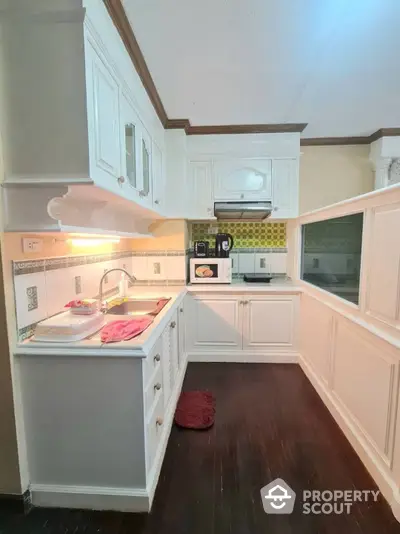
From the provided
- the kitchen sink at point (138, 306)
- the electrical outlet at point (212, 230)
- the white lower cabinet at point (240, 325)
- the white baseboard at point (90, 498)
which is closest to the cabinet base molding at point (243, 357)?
the white lower cabinet at point (240, 325)

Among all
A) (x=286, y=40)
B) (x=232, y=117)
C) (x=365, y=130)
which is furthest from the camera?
→ (x=365, y=130)

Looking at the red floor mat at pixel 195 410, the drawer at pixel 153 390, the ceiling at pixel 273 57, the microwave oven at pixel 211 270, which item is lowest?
the red floor mat at pixel 195 410

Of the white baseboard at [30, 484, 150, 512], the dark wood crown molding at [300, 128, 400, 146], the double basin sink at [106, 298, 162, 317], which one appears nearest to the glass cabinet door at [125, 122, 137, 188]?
the double basin sink at [106, 298, 162, 317]

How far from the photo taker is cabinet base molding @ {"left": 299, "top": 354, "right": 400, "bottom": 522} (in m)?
1.45

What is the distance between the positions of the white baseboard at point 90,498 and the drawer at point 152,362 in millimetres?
553

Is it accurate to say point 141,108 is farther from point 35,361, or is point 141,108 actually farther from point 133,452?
point 133,452

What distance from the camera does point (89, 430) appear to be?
1.45 m

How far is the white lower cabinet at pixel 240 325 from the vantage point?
3.05 meters

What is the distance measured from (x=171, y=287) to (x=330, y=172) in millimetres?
2258

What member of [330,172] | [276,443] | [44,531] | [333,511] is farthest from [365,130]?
[44,531]

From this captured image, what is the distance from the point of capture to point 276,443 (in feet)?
6.30

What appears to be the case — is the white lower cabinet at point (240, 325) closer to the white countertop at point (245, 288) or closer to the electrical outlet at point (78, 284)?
the white countertop at point (245, 288)

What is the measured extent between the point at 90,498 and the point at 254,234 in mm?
2856

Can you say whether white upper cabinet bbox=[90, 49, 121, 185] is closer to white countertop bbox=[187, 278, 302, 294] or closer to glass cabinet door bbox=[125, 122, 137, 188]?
glass cabinet door bbox=[125, 122, 137, 188]
